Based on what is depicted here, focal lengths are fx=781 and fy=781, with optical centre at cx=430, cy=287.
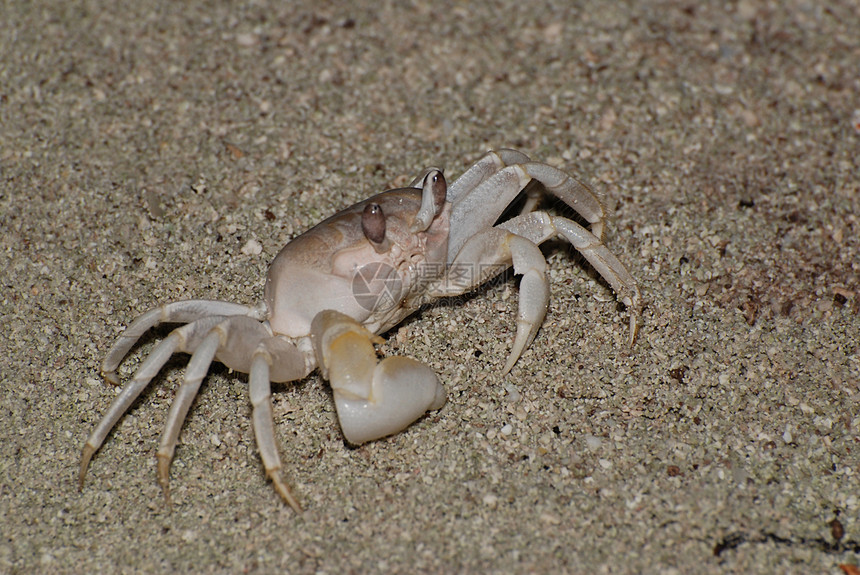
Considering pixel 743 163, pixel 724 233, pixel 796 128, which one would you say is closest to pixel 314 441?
pixel 724 233

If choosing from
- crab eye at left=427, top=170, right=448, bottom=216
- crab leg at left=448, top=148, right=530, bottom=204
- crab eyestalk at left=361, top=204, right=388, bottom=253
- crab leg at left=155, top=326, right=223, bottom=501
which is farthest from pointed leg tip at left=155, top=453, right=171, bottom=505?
crab leg at left=448, top=148, right=530, bottom=204

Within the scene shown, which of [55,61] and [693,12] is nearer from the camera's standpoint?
[55,61]

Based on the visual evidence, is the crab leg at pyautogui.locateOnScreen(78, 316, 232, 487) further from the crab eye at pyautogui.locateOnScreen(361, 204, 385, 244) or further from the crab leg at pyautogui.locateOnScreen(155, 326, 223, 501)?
the crab eye at pyautogui.locateOnScreen(361, 204, 385, 244)

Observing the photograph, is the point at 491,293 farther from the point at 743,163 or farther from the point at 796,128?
the point at 796,128

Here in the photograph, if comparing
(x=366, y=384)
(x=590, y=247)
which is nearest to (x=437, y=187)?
(x=590, y=247)

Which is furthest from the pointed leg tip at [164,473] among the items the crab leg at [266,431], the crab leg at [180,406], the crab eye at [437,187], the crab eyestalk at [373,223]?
the crab eye at [437,187]

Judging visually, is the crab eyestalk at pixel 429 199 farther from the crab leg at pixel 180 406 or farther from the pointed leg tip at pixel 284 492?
the pointed leg tip at pixel 284 492
